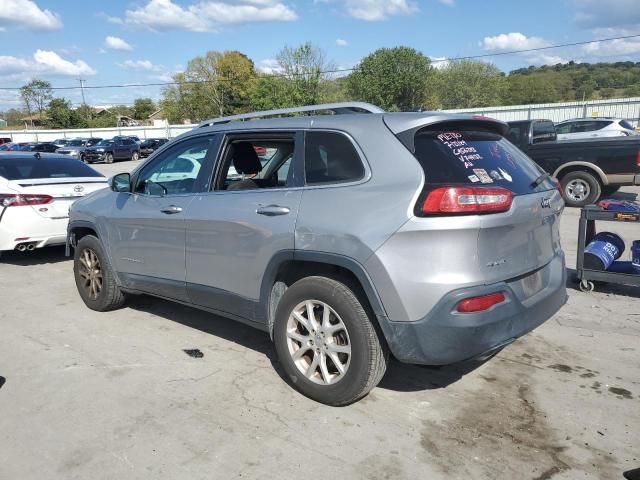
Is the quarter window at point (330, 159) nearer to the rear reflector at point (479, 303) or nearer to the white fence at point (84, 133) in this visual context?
the rear reflector at point (479, 303)

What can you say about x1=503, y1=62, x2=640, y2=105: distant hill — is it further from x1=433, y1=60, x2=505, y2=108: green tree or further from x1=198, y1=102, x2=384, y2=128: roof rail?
x1=198, y1=102, x2=384, y2=128: roof rail

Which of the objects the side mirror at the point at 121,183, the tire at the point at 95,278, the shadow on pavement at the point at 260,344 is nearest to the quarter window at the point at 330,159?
the shadow on pavement at the point at 260,344

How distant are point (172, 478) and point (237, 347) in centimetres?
182

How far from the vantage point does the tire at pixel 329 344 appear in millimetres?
3326

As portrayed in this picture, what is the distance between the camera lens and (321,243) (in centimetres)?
342

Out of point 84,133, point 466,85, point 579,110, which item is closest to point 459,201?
point 579,110

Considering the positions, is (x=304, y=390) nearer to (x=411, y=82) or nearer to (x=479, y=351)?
(x=479, y=351)

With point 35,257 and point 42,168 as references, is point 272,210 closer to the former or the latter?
point 42,168

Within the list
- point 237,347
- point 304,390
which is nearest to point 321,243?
point 304,390

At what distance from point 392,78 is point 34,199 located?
55834mm

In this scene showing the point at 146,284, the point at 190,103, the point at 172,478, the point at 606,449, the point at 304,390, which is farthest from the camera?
the point at 190,103

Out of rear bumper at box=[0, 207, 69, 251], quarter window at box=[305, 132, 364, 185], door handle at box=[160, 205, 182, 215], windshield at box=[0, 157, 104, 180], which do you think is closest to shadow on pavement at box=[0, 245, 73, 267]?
rear bumper at box=[0, 207, 69, 251]

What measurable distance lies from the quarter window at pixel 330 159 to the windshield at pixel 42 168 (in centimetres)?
559

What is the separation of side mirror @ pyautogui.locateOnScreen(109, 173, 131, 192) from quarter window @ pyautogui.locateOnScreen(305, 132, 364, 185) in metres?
2.21
